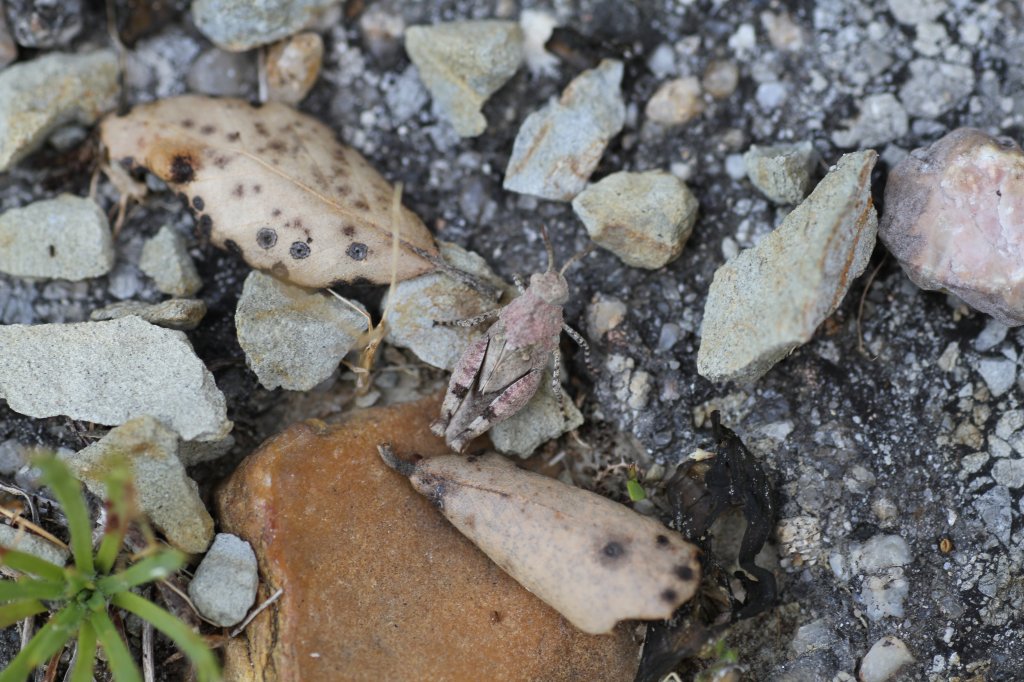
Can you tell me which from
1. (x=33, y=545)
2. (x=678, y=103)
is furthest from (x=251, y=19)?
(x=33, y=545)

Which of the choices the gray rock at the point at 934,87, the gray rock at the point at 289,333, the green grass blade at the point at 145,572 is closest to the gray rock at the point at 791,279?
the gray rock at the point at 934,87

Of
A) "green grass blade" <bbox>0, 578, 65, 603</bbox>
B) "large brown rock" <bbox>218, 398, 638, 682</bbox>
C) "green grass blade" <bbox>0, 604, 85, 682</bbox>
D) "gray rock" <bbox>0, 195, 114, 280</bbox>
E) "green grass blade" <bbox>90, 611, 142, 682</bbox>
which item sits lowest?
"large brown rock" <bbox>218, 398, 638, 682</bbox>

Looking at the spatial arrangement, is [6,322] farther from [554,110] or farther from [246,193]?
[554,110]

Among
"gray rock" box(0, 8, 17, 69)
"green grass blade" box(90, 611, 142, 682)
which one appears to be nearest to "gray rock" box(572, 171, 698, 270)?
"green grass blade" box(90, 611, 142, 682)

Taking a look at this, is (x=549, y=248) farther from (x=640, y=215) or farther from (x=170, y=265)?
(x=170, y=265)

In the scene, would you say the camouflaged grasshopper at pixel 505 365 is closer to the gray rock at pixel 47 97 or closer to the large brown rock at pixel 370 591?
the large brown rock at pixel 370 591

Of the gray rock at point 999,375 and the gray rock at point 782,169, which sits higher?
the gray rock at point 782,169

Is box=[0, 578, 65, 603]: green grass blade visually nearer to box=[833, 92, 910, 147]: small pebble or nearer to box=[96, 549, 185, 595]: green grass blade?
box=[96, 549, 185, 595]: green grass blade
